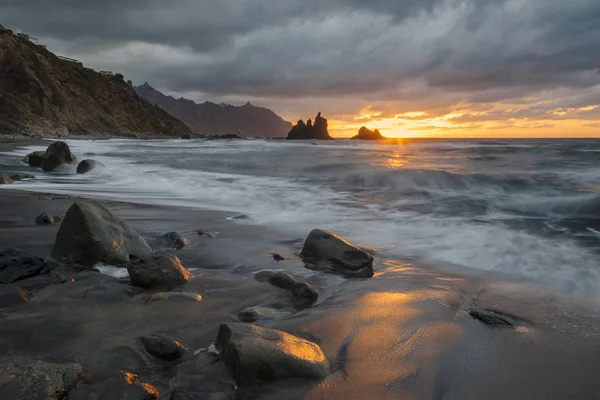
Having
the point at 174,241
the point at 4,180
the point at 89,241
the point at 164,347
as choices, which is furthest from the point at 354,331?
the point at 4,180

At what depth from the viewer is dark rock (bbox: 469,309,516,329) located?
10.9 ft

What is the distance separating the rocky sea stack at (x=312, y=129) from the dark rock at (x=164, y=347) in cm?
14044

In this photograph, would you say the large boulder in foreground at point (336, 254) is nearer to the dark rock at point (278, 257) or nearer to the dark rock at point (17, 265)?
the dark rock at point (278, 257)

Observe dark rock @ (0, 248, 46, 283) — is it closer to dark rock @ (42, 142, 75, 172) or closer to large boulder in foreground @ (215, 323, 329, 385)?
large boulder in foreground @ (215, 323, 329, 385)

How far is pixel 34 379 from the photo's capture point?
1956mm

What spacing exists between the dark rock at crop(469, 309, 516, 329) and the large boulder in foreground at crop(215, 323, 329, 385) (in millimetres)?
1607

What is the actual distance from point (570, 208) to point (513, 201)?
1.46 metres

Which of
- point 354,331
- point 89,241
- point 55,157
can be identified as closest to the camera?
point 354,331

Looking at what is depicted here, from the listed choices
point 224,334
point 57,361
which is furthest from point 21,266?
point 224,334

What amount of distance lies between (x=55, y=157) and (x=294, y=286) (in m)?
14.8

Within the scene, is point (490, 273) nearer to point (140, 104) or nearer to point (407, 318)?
point (407, 318)

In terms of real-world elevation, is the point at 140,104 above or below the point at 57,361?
above

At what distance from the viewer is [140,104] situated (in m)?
96.6

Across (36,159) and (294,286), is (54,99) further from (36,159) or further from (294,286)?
(294,286)
